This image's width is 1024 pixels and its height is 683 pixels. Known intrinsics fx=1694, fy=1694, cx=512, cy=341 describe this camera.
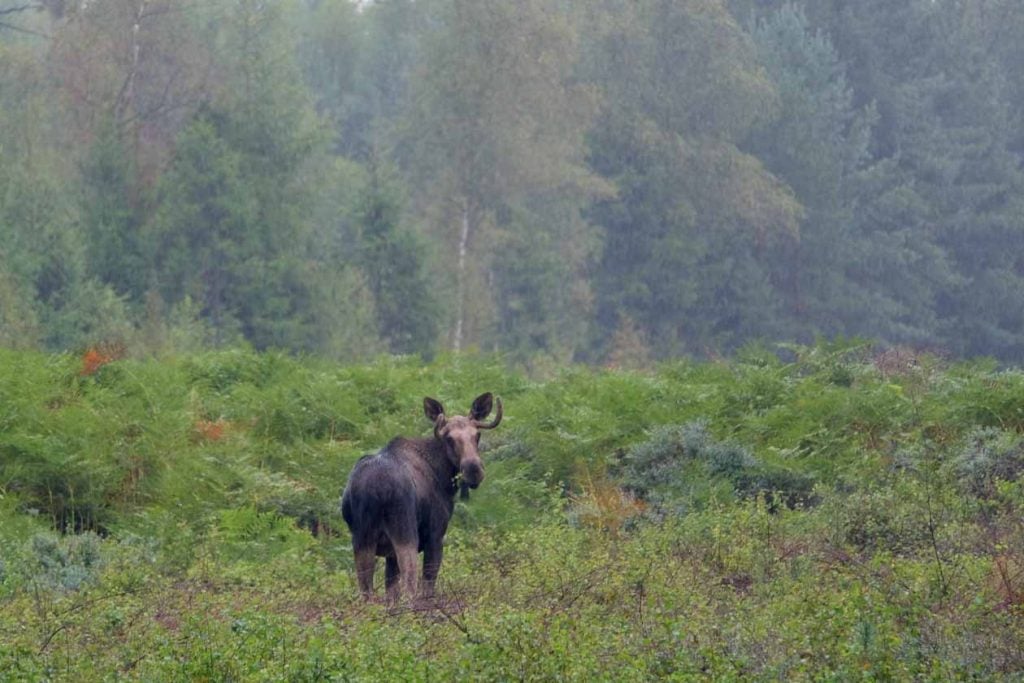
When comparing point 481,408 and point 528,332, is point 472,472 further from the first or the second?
point 528,332

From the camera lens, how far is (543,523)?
15867 millimetres

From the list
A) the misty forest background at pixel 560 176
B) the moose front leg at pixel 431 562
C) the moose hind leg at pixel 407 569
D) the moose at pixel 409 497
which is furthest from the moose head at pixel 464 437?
the misty forest background at pixel 560 176

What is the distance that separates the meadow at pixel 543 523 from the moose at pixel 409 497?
349 millimetres

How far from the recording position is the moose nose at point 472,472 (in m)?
12.4

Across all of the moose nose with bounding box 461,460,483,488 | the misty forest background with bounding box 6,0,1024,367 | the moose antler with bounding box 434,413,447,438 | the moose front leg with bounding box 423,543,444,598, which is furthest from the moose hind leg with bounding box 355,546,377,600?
the misty forest background with bounding box 6,0,1024,367

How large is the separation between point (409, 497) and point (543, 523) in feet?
14.0

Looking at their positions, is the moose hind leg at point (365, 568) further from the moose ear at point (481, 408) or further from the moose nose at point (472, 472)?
the moose ear at point (481, 408)

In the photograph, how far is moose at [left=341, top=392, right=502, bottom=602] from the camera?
11.6 metres

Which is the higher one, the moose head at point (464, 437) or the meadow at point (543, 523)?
the moose head at point (464, 437)

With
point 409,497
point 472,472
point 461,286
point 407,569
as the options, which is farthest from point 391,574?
point 461,286

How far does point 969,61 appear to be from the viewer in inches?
2352

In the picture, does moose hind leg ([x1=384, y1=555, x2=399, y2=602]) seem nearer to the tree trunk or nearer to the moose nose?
the moose nose

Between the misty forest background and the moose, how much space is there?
1186 inches

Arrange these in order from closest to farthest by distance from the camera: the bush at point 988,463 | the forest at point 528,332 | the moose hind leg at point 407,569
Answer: the forest at point 528,332
the moose hind leg at point 407,569
the bush at point 988,463
